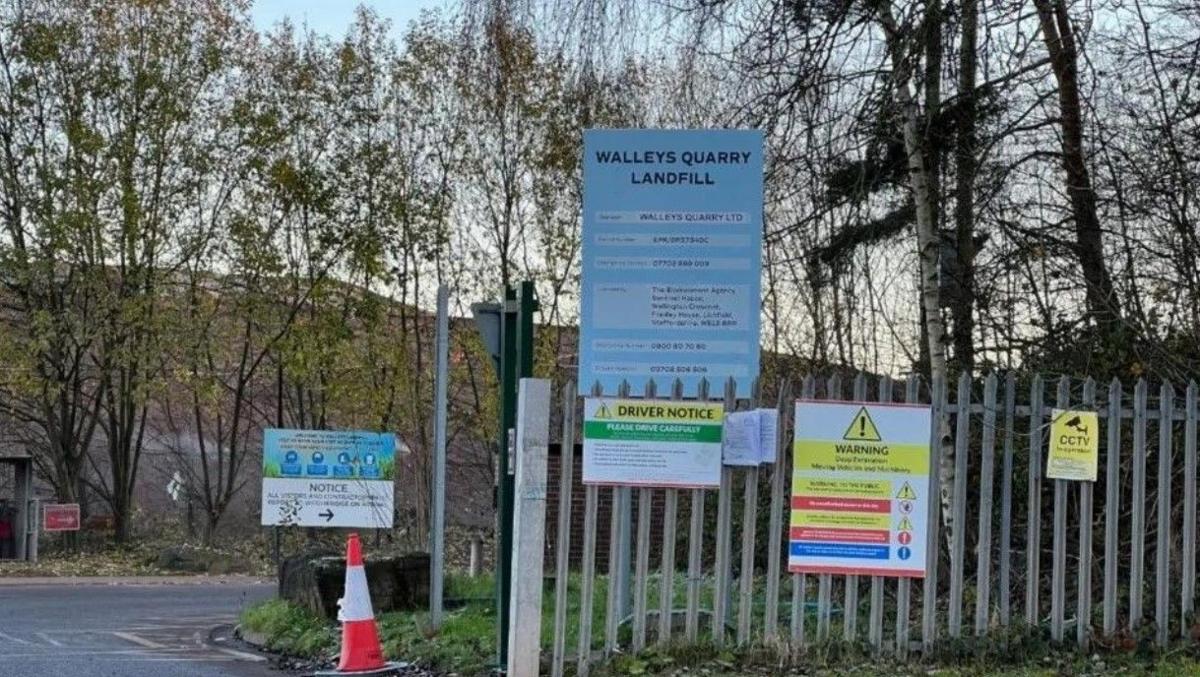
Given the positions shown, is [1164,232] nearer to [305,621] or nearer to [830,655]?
[830,655]

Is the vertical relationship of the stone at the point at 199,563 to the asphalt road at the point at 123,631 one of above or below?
below

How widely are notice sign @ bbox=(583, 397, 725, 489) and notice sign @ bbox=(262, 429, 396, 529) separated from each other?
813 centimetres

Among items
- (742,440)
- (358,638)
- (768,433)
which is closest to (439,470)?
(358,638)

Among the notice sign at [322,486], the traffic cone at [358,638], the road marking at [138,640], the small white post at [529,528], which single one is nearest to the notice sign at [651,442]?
the small white post at [529,528]

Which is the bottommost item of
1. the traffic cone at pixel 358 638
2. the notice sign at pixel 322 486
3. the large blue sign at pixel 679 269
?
the traffic cone at pixel 358 638

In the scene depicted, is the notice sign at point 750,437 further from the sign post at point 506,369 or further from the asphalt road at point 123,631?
Result: the asphalt road at point 123,631

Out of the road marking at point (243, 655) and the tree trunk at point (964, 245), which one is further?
the tree trunk at point (964, 245)

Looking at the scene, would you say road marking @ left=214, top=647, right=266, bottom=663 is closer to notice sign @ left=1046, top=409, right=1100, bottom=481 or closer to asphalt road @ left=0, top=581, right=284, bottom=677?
asphalt road @ left=0, top=581, right=284, bottom=677

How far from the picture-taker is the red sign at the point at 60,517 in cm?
2905

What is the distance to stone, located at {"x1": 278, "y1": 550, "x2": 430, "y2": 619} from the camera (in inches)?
508

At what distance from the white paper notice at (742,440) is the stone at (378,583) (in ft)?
14.2

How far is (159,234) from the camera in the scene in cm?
2995

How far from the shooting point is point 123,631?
15.3m

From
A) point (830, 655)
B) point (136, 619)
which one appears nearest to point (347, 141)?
point (136, 619)
